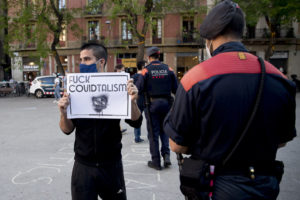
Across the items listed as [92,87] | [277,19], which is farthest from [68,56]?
[92,87]

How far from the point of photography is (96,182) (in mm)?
2129

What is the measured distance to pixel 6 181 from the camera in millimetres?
4074

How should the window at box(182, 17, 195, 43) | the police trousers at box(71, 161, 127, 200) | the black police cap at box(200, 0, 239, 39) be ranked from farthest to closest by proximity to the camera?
the window at box(182, 17, 195, 43) → the police trousers at box(71, 161, 127, 200) → the black police cap at box(200, 0, 239, 39)

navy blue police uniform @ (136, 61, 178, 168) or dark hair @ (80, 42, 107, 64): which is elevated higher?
dark hair @ (80, 42, 107, 64)

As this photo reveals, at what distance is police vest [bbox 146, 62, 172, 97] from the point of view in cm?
466

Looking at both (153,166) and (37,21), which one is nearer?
(153,166)

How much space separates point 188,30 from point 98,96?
2943 centimetres

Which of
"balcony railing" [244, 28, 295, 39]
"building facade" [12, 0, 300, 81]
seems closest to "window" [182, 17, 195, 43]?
"building facade" [12, 0, 300, 81]

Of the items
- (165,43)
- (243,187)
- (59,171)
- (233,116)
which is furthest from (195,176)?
(165,43)

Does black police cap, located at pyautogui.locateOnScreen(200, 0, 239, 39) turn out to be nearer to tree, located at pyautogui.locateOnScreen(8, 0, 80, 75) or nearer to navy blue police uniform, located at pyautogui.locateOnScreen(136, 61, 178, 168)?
navy blue police uniform, located at pyautogui.locateOnScreen(136, 61, 178, 168)

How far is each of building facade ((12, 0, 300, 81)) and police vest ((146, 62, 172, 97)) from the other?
23.9 meters

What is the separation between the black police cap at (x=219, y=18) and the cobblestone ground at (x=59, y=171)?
2.48m

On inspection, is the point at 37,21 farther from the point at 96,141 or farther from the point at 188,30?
the point at 96,141

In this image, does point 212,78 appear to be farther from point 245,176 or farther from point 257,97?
point 245,176
